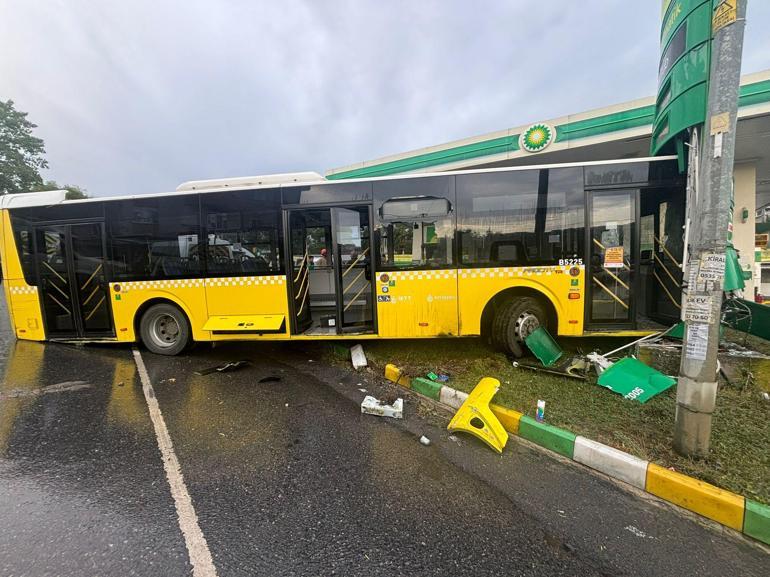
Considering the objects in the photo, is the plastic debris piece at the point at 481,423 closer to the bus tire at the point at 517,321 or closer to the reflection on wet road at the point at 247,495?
the reflection on wet road at the point at 247,495

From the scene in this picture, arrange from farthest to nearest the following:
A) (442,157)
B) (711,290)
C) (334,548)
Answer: (442,157) < (711,290) < (334,548)

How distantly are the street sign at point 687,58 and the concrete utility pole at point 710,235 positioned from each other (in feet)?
0.74

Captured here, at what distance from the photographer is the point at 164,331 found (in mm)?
6652

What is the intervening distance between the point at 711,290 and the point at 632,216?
3103 millimetres

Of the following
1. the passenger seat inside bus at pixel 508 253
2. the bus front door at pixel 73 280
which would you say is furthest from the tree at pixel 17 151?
the passenger seat inside bus at pixel 508 253

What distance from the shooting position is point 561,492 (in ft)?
8.91

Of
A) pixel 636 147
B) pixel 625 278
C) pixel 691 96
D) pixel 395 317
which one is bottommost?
pixel 395 317

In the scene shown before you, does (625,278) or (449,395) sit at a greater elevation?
(625,278)

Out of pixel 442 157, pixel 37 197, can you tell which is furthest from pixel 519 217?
pixel 37 197

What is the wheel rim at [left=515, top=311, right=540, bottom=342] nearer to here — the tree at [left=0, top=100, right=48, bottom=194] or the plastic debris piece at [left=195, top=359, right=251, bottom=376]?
the plastic debris piece at [left=195, top=359, right=251, bottom=376]

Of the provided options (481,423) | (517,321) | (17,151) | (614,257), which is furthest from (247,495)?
(17,151)

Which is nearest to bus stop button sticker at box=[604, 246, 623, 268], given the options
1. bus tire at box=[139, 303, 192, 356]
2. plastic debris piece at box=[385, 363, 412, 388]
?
plastic debris piece at box=[385, 363, 412, 388]

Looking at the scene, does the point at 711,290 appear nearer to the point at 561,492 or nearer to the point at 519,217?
the point at 561,492

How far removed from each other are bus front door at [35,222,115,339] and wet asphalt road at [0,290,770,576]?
2565 mm
